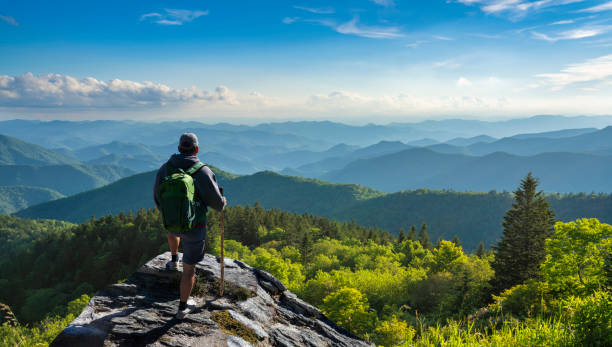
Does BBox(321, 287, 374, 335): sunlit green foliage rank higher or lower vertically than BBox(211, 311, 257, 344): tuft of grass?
lower

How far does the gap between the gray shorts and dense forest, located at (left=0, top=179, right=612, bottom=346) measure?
5235 millimetres

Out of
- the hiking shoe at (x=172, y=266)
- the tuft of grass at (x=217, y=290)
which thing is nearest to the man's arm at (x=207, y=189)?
the tuft of grass at (x=217, y=290)

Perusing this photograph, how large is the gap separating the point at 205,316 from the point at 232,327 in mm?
704

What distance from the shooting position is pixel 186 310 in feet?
22.6

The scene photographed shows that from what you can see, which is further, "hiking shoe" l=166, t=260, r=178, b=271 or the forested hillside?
"hiking shoe" l=166, t=260, r=178, b=271

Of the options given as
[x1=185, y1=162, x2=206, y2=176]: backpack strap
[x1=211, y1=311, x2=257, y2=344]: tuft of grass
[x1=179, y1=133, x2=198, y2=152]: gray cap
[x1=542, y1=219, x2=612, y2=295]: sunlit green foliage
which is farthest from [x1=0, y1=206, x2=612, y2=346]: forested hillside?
[x1=179, y1=133, x2=198, y2=152]: gray cap

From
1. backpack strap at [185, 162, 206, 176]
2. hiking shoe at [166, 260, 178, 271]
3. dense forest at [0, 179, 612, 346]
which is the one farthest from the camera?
hiking shoe at [166, 260, 178, 271]

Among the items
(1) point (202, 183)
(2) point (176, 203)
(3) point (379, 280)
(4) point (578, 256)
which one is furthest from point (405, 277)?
(2) point (176, 203)

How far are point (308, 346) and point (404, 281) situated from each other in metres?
33.0

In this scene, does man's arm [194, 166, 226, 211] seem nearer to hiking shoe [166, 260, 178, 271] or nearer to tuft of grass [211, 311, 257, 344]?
tuft of grass [211, 311, 257, 344]

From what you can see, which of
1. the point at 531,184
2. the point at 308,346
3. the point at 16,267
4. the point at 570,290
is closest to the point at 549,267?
the point at 570,290

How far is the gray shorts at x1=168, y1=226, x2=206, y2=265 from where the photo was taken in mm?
6777

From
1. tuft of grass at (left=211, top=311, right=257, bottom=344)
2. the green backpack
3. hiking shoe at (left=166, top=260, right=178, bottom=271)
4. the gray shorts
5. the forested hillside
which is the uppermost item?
the green backpack

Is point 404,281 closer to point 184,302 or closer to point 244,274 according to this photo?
point 244,274
